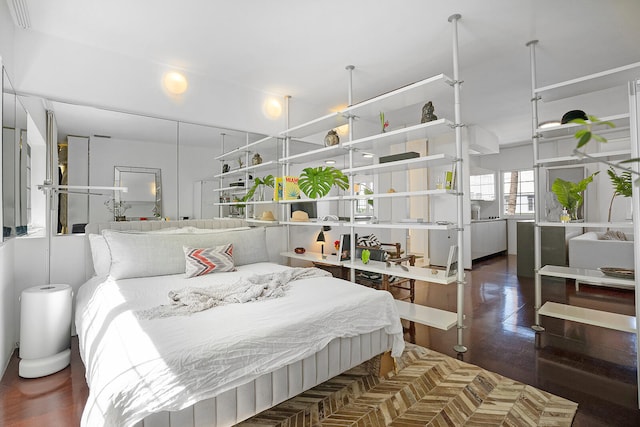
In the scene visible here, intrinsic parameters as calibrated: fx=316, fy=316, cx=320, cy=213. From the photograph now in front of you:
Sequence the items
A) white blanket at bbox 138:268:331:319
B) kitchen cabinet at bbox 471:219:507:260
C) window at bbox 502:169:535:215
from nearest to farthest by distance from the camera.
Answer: white blanket at bbox 138:268:331:319, kitchen cabinet at bbox 471:219:507:260, window at bbox 502:169:535:215

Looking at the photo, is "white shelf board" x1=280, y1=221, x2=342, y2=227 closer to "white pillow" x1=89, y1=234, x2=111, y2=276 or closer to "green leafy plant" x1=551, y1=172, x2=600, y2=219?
"white pillow" x1=89, y1=234, x2=111, y2=276

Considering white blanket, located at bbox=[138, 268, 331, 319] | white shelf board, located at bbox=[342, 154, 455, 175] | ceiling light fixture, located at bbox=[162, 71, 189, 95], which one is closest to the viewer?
white blanket, located at bbox=[138, 268, 331, 319]

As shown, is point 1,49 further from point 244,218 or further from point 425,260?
point 425,260

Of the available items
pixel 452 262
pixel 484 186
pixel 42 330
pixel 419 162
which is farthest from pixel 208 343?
pixel 484 186

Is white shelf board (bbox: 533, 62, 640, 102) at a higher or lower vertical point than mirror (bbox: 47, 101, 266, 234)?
higher

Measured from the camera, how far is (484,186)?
8172 millimetres

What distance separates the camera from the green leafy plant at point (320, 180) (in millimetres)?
3441

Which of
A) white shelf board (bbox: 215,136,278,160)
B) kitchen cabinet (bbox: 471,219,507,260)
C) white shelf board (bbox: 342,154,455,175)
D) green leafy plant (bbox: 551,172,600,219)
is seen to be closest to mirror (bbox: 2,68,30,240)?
white shelf board (bbox: 215,136,278,160)

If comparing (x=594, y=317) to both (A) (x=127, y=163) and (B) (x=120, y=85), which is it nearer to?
(A) (x=127, y=163)

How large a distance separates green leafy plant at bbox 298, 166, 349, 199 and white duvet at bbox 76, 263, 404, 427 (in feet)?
4.50

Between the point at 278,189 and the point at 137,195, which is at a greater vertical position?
the point at 278,189

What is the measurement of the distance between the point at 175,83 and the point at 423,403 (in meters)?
3.65

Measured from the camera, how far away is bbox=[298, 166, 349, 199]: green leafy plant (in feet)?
11.3

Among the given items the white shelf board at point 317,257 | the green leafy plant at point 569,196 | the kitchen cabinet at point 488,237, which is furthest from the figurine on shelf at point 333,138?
the kitchen cabinet at point 488,237
